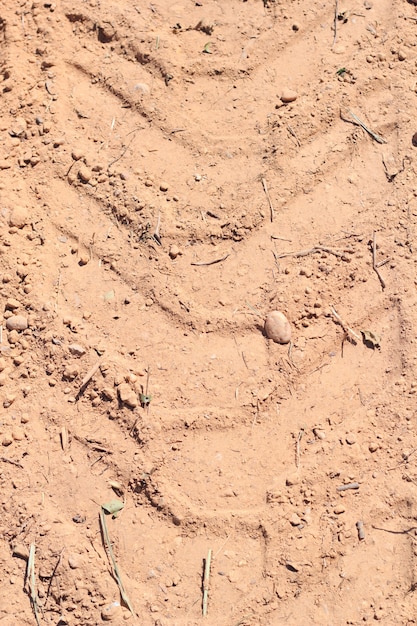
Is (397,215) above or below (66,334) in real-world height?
above

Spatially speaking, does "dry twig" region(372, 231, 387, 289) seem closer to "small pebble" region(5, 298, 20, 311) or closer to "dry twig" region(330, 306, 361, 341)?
"dry twig" region(330, 306, 361, 341)

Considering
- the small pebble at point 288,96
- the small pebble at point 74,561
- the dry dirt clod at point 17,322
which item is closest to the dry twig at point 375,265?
the small pebble at point 288,96

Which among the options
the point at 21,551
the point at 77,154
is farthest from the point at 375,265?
the point at 21,551

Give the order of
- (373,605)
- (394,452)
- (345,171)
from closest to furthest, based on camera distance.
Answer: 1. (373,605)
2. (394,452)
3. (345,171)

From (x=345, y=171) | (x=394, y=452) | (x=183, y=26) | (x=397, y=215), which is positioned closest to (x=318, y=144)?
(x=345, y=171)

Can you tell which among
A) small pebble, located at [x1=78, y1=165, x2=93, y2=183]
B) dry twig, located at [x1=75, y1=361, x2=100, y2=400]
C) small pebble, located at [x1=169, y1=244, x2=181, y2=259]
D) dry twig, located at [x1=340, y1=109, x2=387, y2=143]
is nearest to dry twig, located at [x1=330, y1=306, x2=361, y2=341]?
small pebble, located at [x1=169, y1=244, x2=181, y2=259]

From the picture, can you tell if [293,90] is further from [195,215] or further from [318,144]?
[195,215]
